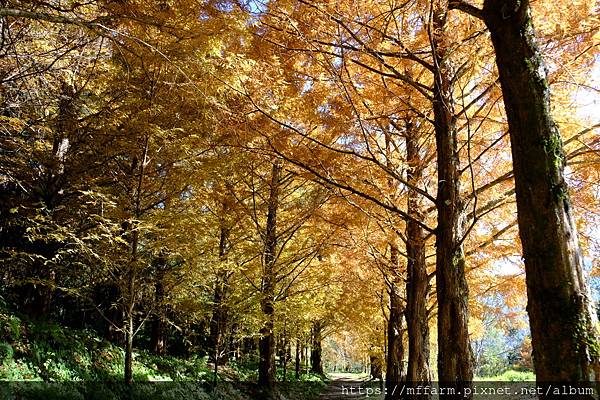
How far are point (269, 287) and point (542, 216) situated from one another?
25.3ft

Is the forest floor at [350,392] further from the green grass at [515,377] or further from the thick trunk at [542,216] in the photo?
the thick trunk at [542,216]

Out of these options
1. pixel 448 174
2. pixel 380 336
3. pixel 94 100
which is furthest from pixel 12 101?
pixel 380 336

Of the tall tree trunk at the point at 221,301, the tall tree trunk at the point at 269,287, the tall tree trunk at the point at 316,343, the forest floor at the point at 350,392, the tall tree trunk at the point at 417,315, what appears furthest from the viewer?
the tall tree trunk at the point at 316,343

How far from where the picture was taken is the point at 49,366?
634 cm

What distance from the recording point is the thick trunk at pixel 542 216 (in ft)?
5.53

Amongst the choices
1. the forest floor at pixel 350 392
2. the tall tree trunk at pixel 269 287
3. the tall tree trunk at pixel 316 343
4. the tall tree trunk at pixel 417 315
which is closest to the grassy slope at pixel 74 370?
the tall tree trunk at pixel 269 287

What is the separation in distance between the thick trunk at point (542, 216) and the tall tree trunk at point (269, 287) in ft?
23.6

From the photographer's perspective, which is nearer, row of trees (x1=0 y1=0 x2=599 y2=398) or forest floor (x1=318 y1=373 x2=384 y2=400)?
row of trees (x1=0 y1=0 x2=599 y2=398)

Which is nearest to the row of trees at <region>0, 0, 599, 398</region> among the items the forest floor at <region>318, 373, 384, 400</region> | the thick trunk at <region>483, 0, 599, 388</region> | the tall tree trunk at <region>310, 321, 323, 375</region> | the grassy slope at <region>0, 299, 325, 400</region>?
the thick trunk at <region>483, 0, 599, 388</region>

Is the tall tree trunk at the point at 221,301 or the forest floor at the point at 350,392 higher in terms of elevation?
the tall tree trunk at the point at 221,301

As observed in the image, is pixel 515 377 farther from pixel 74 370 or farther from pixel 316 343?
pixel 74 370

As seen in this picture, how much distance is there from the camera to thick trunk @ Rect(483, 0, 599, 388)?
1.69 m

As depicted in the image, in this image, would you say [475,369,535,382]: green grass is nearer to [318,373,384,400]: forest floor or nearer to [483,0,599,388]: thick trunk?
[318,373,384,400]: forest floor

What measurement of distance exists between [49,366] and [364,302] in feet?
27.5
